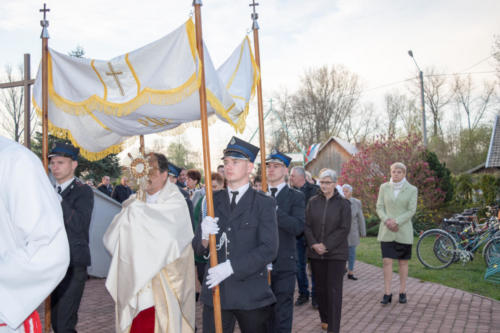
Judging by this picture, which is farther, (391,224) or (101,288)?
(101,288)

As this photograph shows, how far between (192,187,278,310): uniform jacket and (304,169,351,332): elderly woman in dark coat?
224 cm

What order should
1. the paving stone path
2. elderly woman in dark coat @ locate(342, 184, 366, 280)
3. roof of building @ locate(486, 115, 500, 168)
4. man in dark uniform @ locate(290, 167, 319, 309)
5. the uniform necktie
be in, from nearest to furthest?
the uniform necktie → the paving stone path → man in dark uniform @ locate(290, 167, 319, 309) → elderly woman in dark coat @ locate(342, 184, 366, 280) → roof of building @ locate(486, 115, 500, 168)

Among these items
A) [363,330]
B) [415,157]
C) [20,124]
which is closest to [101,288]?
[363,330]

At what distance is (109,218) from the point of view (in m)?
7.34

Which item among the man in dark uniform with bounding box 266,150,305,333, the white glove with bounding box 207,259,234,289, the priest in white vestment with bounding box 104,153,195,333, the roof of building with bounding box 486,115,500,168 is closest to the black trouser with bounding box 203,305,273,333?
the white glove with bounding box 207,259,234,289

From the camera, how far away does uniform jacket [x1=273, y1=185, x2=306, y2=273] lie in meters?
5.06

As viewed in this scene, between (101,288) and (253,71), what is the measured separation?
18.9ft

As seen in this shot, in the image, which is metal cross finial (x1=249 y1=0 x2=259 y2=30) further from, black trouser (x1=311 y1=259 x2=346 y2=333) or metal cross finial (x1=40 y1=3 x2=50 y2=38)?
black trouser (x1=311 y1=259 x2=346 y2=333)

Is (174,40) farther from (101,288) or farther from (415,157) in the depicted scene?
(415,157)

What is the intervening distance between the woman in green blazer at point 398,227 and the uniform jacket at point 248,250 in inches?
160

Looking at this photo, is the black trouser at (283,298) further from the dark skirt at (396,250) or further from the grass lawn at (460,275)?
the grass lawn at (460,275)

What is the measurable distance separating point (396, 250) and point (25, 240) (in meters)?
6.31

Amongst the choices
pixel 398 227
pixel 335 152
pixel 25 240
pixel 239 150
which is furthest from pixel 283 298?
pixel 335 152

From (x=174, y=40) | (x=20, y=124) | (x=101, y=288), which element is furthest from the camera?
(x=20, y=124)
